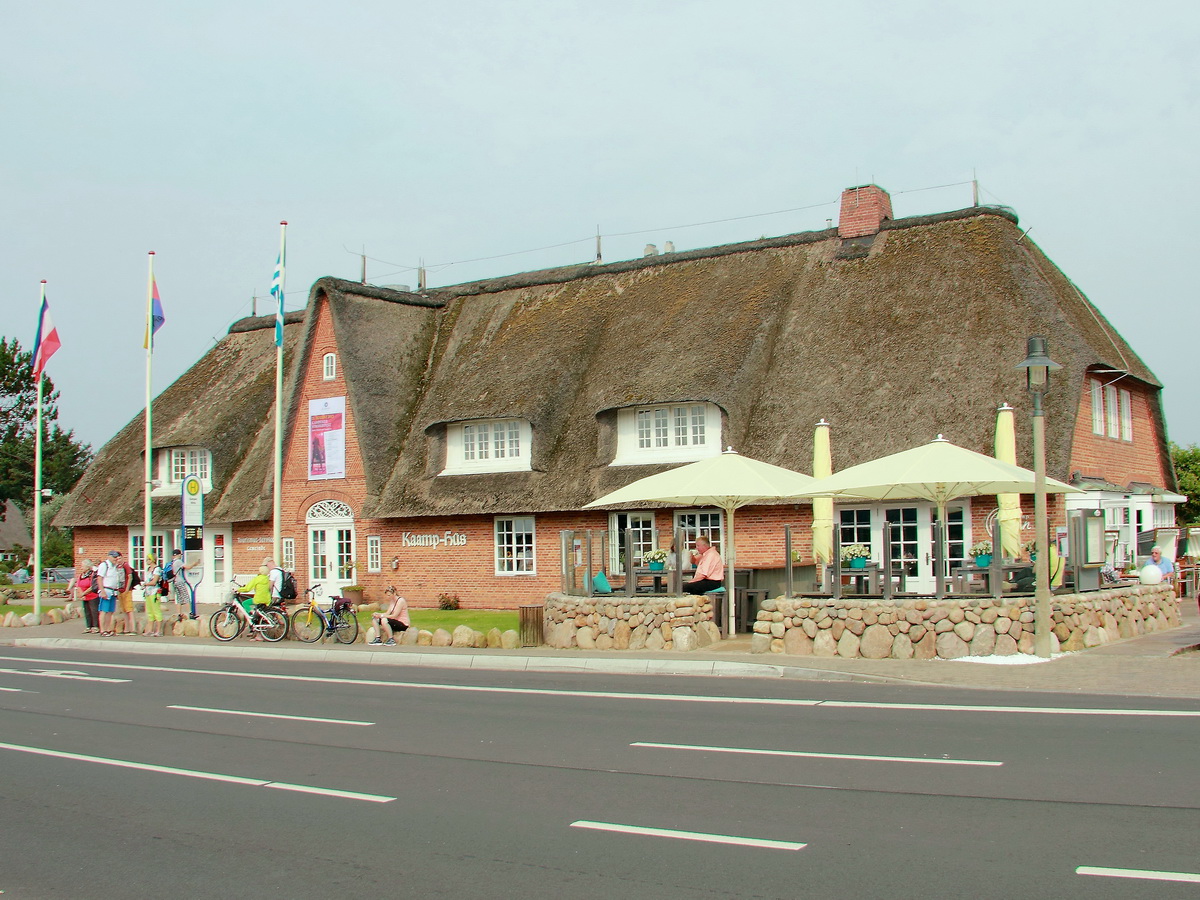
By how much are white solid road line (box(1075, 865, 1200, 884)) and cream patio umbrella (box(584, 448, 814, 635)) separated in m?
11.9

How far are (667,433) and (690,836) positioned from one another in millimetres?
19236

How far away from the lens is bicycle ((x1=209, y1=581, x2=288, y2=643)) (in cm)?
2266

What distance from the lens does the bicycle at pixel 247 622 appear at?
22656mm

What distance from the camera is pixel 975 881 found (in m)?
5.74

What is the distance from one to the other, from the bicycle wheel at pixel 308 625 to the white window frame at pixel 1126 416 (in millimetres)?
17591

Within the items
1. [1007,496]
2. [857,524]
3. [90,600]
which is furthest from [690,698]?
[90,600]

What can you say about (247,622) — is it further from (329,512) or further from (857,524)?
(857,524)

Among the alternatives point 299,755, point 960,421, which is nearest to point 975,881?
point 299,755

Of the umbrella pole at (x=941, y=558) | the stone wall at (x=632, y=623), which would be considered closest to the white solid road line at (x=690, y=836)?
the umbrella pole at (x=941, y=558)

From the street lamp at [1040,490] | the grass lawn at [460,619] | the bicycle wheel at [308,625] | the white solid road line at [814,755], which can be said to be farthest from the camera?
the grass lawn at [460,619]

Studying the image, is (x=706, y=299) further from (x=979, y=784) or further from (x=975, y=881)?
(x=975, y=881)

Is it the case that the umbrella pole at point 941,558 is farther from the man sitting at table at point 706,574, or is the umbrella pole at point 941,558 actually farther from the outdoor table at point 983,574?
the man sitting at table at point 706,574

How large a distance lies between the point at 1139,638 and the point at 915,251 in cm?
1113

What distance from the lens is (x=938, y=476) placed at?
15.7 meters
